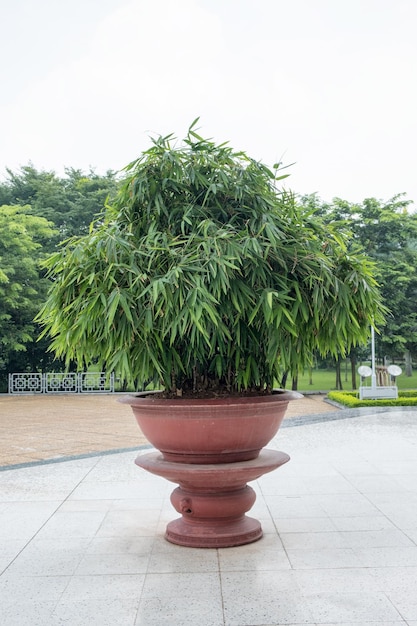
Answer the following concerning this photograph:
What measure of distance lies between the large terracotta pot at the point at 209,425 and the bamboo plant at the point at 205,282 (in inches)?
8.2

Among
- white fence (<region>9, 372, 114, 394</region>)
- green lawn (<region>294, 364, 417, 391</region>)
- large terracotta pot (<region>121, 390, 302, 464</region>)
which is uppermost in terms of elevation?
green lawn (<region>294, 364, 417, 391</region>)

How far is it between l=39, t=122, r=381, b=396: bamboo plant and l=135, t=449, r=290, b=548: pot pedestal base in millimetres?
494

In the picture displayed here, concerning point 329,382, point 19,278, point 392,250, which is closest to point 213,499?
point 19,278

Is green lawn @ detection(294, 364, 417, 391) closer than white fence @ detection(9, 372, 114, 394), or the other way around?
white fence @ detection(9, 372, 114, 394)

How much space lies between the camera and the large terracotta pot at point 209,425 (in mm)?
3875

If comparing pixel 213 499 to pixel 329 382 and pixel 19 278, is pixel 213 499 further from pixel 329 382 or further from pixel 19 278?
pixel 329 382

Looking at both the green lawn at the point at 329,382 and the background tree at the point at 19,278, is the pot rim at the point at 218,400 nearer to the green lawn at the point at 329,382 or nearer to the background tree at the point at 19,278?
the green lawn at the point at 329,382

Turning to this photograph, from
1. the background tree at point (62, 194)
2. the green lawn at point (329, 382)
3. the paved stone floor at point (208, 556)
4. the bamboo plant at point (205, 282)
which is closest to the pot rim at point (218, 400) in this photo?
the bamboo plant at point (205, 282)

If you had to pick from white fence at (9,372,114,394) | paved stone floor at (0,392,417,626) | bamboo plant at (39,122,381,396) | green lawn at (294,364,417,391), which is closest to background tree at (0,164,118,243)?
white fence at (9,372,114,394)

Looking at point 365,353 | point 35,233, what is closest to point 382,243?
point 365,353

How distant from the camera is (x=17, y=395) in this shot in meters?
20.0

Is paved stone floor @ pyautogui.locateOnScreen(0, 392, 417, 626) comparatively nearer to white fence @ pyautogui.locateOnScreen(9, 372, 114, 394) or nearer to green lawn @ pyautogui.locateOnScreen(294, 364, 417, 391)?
green lawn @ pyautogui.locateOnScreen(294, 364, 417, 391)

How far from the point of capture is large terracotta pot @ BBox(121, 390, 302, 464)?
3.88 metres

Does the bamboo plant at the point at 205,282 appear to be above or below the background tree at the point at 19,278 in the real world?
below
